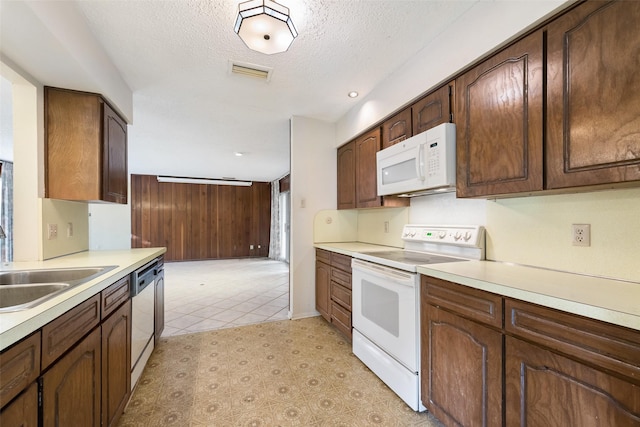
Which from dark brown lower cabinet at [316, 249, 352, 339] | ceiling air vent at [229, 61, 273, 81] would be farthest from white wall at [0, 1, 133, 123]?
dark brown lower cabinet at [316, 249, 352, 339]

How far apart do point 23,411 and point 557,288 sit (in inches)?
70.1

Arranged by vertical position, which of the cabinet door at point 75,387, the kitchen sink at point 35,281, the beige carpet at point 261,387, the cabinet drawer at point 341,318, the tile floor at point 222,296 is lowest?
the tile floor at point 222,296

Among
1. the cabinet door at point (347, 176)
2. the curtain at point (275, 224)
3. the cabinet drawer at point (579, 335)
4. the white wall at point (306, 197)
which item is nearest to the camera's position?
the cabinet drawer at point (579, 335)

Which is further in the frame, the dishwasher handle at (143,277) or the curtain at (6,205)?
the curtain at (6,205)

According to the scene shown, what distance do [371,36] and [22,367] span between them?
221cm

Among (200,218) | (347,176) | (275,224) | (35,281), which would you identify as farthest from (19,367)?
(200,218)

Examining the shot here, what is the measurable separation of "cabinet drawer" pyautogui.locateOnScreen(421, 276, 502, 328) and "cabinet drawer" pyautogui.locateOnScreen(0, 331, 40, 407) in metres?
1.58

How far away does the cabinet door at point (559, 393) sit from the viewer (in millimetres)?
792

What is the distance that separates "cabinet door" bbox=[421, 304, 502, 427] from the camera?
1.13 metres

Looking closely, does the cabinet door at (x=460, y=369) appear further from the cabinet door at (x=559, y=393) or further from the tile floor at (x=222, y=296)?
the tile floor at (x=222, y=296)

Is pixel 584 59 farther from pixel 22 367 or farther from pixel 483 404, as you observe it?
pixel 22 367

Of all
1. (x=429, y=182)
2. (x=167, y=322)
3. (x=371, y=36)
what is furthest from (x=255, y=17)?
(x=167, y=322)

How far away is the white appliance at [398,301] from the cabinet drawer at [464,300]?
0.10 m

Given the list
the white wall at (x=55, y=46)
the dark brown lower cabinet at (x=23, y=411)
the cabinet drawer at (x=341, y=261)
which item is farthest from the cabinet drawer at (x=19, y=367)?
the cabinet drawer at (x=341, y=261)
